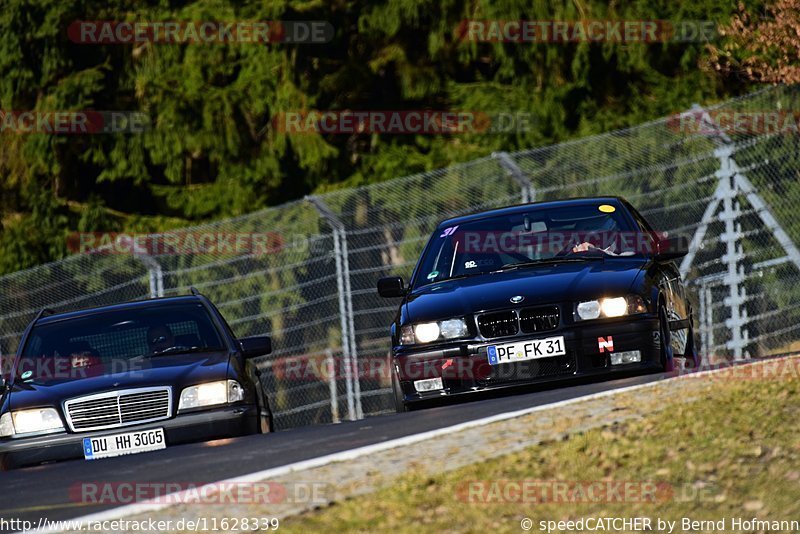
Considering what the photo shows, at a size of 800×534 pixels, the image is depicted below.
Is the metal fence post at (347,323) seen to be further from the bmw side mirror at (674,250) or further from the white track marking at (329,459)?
the white track marking at (329,459)

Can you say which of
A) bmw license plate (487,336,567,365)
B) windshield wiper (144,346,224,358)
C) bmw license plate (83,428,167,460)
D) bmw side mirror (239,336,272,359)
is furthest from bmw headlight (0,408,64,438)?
bmw license plate (487,336,567,365)

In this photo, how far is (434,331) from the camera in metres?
10.3

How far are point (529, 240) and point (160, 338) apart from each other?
2968 mm

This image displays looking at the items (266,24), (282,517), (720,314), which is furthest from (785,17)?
(282,517)

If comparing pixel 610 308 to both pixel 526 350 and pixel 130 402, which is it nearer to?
pixel 526 350

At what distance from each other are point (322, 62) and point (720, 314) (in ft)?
37.5

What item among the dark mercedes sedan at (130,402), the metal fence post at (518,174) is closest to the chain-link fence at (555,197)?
the metal fence post at (518,174)

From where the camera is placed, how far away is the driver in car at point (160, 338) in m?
11.7

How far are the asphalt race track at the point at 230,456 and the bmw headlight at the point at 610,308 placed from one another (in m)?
0.47

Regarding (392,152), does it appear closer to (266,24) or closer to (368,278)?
(266,24)

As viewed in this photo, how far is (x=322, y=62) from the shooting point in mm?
27234

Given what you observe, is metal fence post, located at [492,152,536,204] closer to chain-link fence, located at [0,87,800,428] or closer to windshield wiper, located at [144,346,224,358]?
chain-link fence, located at [0,87,800,428]

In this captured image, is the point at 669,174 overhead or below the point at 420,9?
below

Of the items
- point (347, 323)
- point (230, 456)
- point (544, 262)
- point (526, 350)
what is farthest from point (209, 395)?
point (347, 323)
